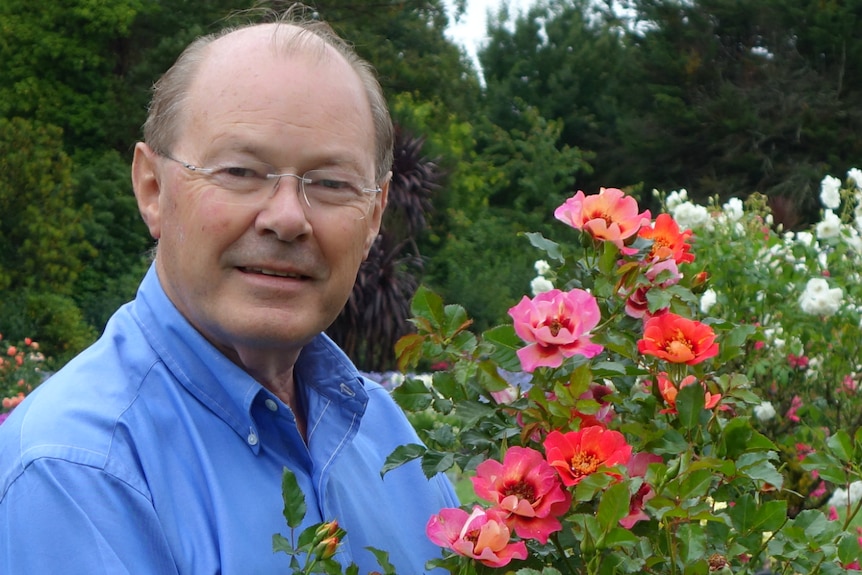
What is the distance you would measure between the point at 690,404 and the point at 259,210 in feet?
2.02

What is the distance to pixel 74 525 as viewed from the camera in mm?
1200

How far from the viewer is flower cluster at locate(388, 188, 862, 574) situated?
1222 millimetres

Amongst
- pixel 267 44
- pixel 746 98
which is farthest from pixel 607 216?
pixel 746 98

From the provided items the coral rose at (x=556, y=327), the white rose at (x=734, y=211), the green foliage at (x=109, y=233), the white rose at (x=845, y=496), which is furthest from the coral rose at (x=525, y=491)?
the green foliage at (x=109, y=233)

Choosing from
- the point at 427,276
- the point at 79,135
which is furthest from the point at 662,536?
the point at 79,135

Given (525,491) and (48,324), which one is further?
(48,324)

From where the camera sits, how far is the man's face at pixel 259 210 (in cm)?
149

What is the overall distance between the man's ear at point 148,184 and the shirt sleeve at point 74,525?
0.50m

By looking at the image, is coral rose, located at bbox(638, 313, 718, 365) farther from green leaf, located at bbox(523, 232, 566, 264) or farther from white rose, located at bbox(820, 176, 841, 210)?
white rose, located at bbox(820, 176, 841, 210)

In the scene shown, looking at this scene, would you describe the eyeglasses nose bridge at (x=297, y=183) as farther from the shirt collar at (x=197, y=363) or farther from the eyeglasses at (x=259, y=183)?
the shirt collar at (x=197, y=363)

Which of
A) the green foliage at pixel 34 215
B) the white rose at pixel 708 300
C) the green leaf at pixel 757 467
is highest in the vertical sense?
the green leaf at pixel 757 467

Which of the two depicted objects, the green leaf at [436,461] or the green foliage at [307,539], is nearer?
the green foliage at [307,539]

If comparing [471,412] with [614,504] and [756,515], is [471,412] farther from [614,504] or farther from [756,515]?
[756,515]

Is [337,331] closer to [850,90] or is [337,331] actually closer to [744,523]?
[744,523]
